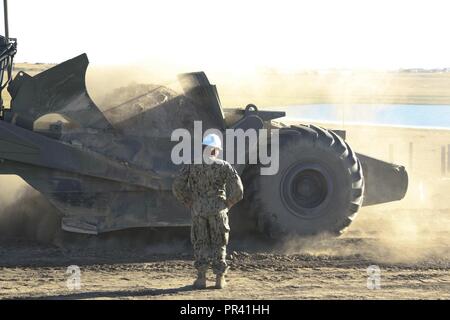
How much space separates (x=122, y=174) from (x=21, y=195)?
1935 mm

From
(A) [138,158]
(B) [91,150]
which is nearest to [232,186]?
(A) [138,158]

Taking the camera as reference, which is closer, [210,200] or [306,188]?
[210,200]

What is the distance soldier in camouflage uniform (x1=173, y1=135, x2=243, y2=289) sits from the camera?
27.3 feet

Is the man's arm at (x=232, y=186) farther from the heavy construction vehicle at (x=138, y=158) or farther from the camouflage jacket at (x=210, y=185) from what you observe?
the heavy construction vehicle at (x=138, y=158)

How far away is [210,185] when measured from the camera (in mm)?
8328

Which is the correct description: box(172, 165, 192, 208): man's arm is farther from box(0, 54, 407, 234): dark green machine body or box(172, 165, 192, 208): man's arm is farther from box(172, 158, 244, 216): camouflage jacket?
box(0, 54, 407, 234): dark green machine body

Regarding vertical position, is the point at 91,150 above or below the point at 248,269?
above

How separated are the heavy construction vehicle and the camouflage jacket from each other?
1.84 m

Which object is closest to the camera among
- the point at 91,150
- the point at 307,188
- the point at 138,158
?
the point at 91,150

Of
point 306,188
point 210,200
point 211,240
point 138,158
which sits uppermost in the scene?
point 138,158

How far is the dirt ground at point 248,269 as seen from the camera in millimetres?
8359

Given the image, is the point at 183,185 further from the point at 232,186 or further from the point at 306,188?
the point at 306,188

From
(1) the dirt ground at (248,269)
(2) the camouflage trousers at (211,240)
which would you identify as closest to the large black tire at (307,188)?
(1) the dirt ground at (248,269)

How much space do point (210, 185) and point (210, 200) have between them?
0.15m
